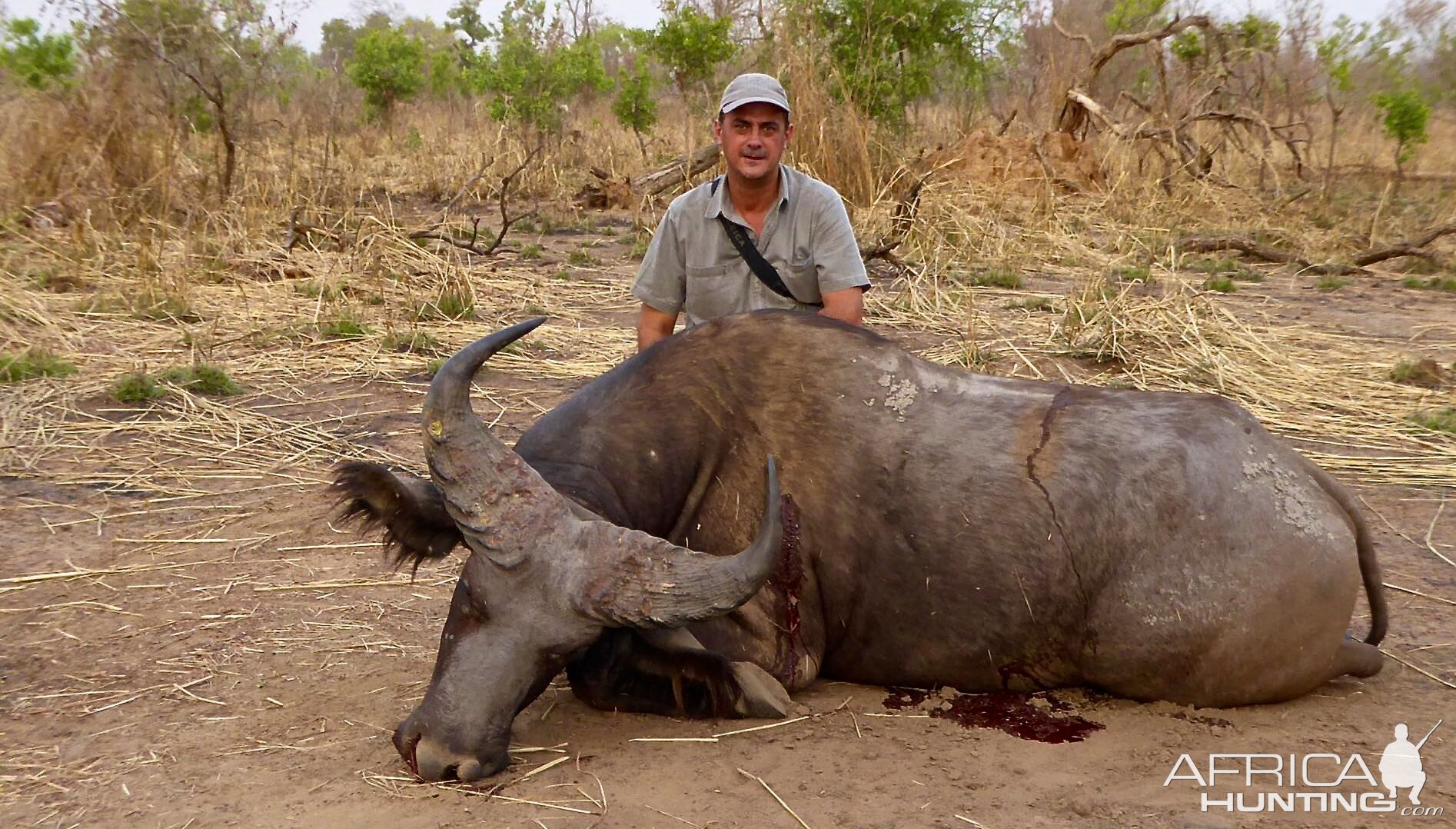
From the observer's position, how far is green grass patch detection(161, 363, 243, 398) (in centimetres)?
679

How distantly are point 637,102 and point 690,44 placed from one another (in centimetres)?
243

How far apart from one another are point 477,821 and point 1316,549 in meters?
2.44

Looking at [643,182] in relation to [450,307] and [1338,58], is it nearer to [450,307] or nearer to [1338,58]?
[450,307]

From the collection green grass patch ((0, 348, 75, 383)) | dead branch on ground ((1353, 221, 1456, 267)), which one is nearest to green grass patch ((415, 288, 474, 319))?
green grass patch ((0, 348, 75, 383))

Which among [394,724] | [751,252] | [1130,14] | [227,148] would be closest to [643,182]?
[227,148]

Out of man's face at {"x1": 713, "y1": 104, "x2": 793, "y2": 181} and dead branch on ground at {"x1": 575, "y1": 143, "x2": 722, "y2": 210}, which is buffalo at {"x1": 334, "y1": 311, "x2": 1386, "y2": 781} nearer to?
man's face at {"x1": 713, "y1": 104, "x2": 793, "y2": 181}

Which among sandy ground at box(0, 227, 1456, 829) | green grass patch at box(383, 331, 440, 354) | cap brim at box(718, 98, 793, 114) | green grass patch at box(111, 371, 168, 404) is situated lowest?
sandy ground at box(0, 227, 1456, 829)

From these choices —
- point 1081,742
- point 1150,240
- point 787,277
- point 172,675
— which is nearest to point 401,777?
point 172,675

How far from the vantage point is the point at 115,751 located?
3350 mm

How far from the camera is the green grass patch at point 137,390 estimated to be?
6.57 m

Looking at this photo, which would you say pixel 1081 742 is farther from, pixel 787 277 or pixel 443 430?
pixel 787 277

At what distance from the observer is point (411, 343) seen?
7.77 metres

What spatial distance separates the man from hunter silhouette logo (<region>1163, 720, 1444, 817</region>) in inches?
99.7

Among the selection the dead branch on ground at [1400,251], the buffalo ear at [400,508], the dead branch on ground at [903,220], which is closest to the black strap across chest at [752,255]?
the buffalo ear at [400,508]
